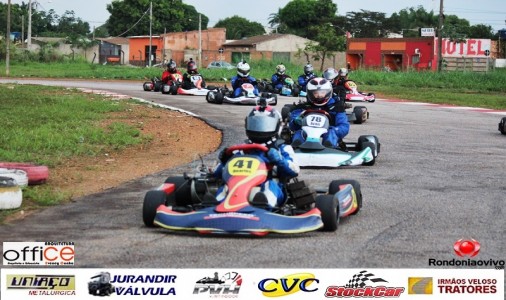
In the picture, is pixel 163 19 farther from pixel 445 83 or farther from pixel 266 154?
pixel 266 154

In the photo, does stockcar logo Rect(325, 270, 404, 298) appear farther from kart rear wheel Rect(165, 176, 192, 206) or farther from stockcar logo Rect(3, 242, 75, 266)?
kart rear wheel Rect(165, 176, 192, 206)

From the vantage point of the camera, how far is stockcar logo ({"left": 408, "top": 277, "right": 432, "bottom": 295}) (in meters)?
5.89

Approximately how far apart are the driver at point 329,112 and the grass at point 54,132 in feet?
9.05

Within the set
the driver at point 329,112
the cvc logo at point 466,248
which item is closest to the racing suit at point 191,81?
the driver at point 329,112

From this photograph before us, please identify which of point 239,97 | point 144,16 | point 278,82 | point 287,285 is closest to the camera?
point 287,285

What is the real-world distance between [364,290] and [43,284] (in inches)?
74.8

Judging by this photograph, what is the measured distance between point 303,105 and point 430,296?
25.1ft

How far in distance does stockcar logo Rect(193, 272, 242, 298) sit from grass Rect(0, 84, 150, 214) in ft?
10.6

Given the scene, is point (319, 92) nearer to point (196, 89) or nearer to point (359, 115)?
point (359, 115)

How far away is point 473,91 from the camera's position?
35.9 meters

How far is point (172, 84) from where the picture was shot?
29.5m

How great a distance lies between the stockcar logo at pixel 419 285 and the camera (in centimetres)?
589

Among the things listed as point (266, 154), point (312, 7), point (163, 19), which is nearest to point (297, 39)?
point (163, 19)

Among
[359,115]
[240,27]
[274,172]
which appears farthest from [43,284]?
[240,27]
